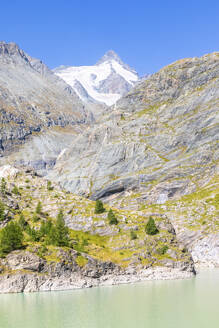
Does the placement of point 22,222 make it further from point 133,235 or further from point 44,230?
point 133,235

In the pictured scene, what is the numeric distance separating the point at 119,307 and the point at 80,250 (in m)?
35.2

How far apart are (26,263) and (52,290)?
9173 millimetres

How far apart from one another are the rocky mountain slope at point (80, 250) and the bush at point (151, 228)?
124cm

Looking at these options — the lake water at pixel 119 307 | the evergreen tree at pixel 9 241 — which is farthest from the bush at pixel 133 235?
the evergreen tree at pixel 9 241

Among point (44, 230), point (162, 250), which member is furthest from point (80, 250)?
point (162, 250)

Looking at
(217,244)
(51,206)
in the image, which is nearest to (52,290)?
(51,206)

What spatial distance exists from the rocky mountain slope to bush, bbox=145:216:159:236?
1.24 m

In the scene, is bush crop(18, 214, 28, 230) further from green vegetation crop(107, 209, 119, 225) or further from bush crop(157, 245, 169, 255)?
bush crop(157, 245, 169, 255)

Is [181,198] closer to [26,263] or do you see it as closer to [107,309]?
[26,263]

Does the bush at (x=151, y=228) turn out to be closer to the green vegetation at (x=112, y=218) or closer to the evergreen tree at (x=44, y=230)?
the green vegetation at (x=112, y=218)

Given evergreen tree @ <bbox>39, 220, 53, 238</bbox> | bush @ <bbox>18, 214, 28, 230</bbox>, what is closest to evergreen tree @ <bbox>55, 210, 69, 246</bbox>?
evergreen tree @ <bbox>39, 220, 53, 238</bbox>

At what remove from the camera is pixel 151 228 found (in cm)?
11156

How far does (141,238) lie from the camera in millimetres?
109562

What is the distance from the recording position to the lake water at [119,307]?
56531 millimetres
